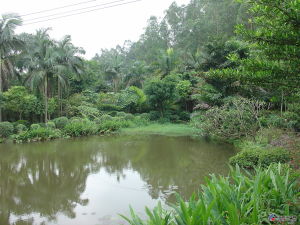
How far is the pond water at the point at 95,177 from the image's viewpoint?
17.5 ft

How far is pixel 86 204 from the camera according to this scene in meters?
5.66

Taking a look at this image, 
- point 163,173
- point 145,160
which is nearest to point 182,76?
point 145,160

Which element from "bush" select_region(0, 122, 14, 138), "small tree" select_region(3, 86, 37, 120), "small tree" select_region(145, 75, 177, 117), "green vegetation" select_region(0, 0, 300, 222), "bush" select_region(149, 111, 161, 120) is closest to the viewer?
"green vegetation" select_region(0, 0, 300, 222)

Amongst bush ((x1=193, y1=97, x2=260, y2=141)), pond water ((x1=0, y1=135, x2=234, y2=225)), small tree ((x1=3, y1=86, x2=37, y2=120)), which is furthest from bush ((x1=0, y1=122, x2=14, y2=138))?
bush ((x1=193, y1=97, x2=260, y2=141))

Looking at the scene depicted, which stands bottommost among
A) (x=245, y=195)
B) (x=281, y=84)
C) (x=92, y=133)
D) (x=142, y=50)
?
(x=92, y=133)

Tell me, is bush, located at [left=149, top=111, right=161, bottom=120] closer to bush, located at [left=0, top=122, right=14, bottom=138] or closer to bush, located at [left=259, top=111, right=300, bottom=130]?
bush, located at [left=259, top=111, right=300, bottom=130]

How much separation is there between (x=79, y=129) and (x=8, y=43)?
743 centimetres

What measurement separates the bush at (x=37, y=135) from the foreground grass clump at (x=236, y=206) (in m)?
12.6

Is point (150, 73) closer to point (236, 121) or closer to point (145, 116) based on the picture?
point (145, 116)

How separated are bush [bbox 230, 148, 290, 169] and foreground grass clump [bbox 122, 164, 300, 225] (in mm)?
3168

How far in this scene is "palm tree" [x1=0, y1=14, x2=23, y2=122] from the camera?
16234mm

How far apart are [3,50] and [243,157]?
54.6 ft

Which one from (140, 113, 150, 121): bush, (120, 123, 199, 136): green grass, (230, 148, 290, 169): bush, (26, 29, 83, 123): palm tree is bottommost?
(120, 123, 199, 136): green grass

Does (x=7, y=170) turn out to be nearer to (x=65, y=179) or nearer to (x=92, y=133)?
(x=65, y=179)
